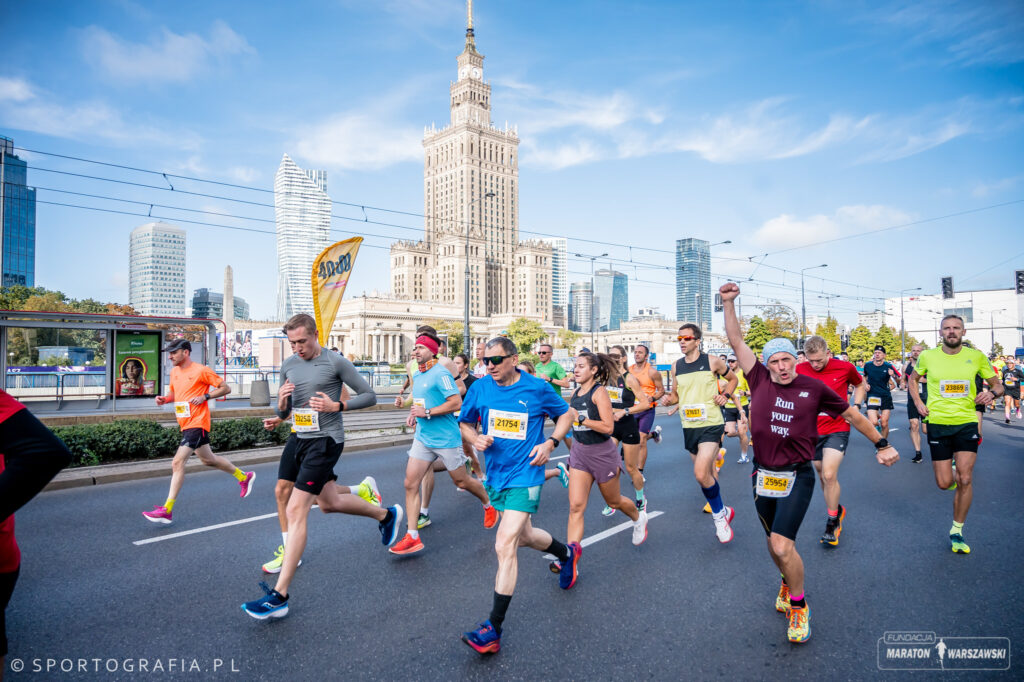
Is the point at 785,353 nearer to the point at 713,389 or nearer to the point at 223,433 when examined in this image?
the point at 713,389

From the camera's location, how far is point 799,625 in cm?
366

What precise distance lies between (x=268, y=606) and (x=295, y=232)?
20129 cm

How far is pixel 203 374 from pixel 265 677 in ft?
14.1

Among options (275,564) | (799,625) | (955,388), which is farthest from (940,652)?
(275,564)

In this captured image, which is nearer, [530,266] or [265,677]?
[265,677]

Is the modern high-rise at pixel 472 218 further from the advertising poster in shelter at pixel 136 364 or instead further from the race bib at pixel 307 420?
the race bib at pixel 307 420

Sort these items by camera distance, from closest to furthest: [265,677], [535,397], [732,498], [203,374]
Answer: [265,677] → [535,397] → [203,374] → [732,498]

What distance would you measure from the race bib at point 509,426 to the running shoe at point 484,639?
1.15m

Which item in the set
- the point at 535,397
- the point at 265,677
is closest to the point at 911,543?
the point at 535,397

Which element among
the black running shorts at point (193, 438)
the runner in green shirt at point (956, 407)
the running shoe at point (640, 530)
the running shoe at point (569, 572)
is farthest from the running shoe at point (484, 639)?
the runner in green shirt at point (956, 407)

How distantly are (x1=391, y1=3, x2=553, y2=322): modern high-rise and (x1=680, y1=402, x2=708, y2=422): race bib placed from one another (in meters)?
127

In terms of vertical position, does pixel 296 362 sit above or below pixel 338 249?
below

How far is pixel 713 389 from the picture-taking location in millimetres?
6746

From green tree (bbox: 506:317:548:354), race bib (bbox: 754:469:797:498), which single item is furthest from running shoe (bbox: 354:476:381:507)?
green tree (bbox: 506:317:548:354)
